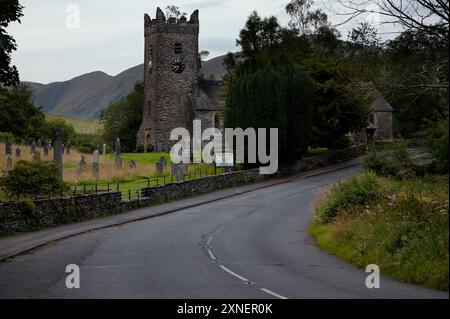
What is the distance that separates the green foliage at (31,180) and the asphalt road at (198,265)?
11.9 ft

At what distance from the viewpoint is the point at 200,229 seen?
27812 mm

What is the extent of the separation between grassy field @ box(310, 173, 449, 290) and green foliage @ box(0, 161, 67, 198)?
11.0 meters

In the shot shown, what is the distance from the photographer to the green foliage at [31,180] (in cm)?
2927

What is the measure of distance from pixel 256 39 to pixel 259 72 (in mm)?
24912

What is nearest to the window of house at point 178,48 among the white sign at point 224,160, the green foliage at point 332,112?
the green foliage at point 332,112

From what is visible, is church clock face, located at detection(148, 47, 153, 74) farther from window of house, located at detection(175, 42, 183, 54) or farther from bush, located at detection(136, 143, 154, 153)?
bush, located at detection(136, 143, 154, 153)

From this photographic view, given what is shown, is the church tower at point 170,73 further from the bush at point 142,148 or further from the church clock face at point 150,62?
the bush at point 142,148

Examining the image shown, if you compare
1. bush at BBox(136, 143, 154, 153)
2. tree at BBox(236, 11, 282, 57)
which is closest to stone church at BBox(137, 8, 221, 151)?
bush at BBox(136, 143, 154, 153)

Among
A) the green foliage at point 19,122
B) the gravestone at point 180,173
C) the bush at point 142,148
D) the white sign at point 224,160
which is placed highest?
the green foliage at point 19,122

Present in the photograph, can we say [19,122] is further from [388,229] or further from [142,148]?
[388,229]

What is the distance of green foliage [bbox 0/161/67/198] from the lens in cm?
2927

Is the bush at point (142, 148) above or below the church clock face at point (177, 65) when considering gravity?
below
